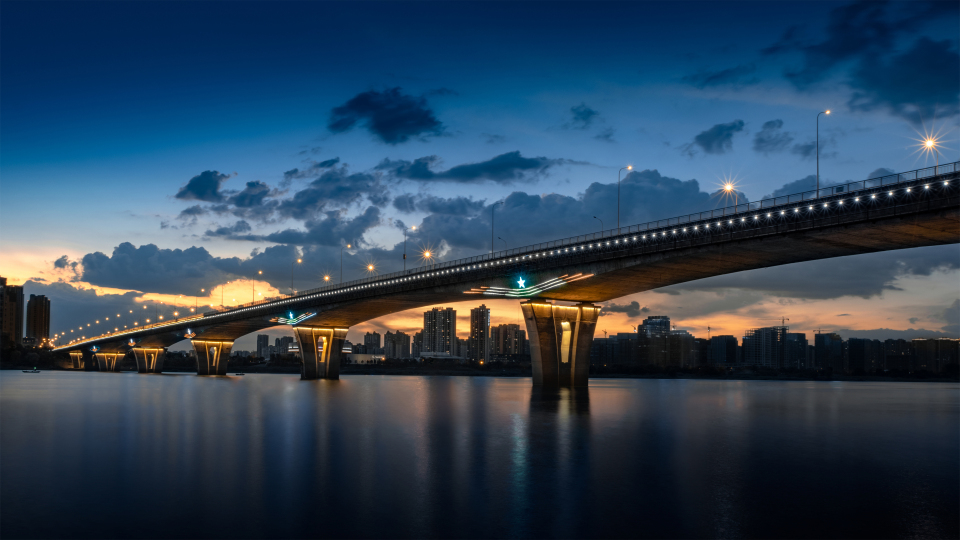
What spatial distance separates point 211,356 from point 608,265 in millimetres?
122645

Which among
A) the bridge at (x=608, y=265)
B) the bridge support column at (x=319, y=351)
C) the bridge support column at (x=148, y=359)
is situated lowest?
the bridge support column at (x=148, y=359)

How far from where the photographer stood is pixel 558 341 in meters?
74.1

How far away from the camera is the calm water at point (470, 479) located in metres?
14.5

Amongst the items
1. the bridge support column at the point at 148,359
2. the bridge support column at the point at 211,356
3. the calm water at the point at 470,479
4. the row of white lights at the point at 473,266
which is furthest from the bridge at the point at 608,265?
the bridge support column at the point at 148,359

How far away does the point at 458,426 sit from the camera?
36469 millimetres

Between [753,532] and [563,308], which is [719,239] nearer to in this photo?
[563,308]

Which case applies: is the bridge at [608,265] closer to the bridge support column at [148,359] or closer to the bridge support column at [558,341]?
the bridge support column at [558,341]

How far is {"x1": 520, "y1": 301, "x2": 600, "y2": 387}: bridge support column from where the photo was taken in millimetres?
72812

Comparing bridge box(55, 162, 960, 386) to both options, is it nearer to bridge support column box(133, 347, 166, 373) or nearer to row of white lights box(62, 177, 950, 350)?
row of white lights box(62, 177, 950, 350)

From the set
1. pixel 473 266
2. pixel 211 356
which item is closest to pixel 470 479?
pixel 473 266

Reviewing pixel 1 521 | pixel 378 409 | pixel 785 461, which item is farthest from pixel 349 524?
pixel 378 409

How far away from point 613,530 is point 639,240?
152 ft

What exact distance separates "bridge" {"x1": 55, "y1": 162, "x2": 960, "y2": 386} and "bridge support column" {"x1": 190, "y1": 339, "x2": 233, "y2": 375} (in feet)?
130

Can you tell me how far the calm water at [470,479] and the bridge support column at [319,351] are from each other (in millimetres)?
72088
